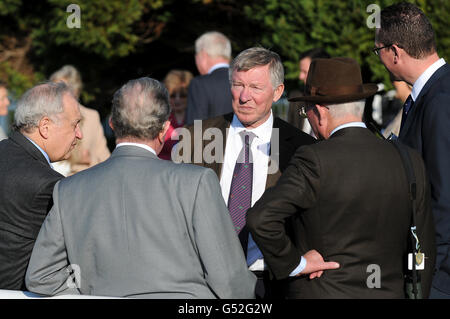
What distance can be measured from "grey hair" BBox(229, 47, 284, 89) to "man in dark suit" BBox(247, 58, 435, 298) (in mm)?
1082

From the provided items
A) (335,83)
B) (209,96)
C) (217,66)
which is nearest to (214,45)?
(217,66)

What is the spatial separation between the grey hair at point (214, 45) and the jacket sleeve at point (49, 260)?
3.64m

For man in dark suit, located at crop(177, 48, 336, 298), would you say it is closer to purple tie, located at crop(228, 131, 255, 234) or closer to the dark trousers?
purple tie, located at crop(228, 131, 255, 234)

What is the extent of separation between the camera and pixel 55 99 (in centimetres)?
367

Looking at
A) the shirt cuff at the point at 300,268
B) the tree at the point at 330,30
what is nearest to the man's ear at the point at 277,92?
the shirt cuff at the point at 300,268

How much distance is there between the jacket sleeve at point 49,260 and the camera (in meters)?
3.12

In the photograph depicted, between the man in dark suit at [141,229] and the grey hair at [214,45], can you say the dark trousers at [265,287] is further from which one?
the grey hair at [214,45]

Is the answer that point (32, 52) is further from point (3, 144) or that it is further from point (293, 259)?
point (293, 259)

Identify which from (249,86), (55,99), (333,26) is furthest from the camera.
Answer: (333,26)

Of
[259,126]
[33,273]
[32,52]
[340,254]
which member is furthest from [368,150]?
[32,52]

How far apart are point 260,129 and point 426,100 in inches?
43.0

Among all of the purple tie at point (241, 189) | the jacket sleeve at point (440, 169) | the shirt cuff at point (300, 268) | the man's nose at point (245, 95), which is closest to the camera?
the shirt cuff at point (300, 268)

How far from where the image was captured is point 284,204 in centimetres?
295

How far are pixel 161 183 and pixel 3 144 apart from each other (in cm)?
113
